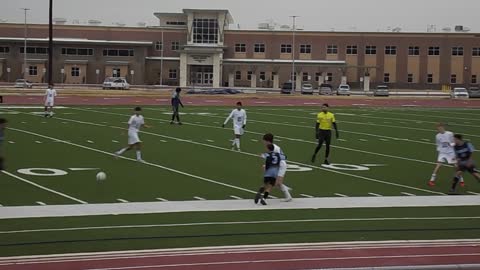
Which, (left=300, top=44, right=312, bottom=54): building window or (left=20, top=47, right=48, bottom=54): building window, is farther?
(left=300, top=44, right=312, bottom=54): building window

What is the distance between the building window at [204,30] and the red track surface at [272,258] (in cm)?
9113

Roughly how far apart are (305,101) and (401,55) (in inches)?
1611

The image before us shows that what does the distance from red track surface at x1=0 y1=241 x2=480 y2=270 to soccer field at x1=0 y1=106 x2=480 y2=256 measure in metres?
0.53

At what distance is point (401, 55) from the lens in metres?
100

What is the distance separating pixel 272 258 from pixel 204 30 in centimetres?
9206

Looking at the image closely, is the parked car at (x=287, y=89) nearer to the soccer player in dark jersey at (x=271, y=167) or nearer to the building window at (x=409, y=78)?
the building window at (x=409, y=78)

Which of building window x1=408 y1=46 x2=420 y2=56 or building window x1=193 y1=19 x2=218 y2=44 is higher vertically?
building window x1=193 y1=19 x2=218 y2=44

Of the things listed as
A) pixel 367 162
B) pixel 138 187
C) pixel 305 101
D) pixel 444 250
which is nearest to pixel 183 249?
pixel 444 250

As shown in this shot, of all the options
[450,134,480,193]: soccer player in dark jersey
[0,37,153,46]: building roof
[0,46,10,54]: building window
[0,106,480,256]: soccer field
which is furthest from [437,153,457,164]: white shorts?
[0,46,10,54]: building window

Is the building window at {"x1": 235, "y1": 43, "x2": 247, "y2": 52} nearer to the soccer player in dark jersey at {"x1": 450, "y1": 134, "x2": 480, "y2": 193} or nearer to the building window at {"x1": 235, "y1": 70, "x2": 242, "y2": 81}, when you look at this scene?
the building window at {"x1": 235, "y1": 70, "x2": 242, "y2": 81}

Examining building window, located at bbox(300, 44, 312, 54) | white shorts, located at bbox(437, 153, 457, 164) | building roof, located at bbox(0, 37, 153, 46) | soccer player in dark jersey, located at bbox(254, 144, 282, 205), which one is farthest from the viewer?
building window, located at bbox(300, 44, 312, 54)

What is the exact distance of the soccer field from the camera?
466 inches

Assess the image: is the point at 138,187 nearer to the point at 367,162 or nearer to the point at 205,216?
the point at 205,216

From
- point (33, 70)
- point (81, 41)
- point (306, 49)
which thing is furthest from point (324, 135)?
point (33, 70)
